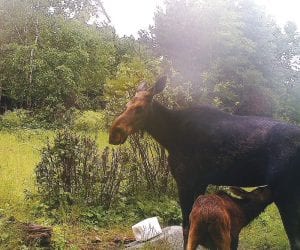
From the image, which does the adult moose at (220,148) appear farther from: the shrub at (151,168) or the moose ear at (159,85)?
the shrub at (151,168)

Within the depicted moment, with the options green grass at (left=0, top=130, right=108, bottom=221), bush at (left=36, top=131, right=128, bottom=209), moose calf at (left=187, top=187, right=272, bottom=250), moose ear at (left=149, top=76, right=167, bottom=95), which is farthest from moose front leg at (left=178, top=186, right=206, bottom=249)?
bush at (left=36, top=131, right=128, bottom=209)

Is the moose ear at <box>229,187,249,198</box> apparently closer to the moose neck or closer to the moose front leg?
the moose front leg

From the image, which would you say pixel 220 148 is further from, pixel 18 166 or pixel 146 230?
pixel 18 166

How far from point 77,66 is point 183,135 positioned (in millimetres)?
21357

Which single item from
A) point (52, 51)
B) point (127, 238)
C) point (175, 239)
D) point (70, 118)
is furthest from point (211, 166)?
point (52, 51)

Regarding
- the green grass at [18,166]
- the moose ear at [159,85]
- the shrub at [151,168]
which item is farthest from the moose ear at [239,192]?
the shrub at [151,168]

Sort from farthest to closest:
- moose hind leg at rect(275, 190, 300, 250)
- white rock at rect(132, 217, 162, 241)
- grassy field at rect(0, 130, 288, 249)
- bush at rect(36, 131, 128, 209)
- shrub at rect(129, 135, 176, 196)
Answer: shrub at rect(129, 135, 176, 196) → bush at rect(36, 131, 128, 209) → grassy field at rect(0, 130, 288, 249) → white rock at rect(132, 217, 162, 241) → moose hind leg at rect(275, 190, 300, 250)


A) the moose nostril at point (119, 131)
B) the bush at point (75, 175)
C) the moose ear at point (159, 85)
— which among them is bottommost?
the bush at point (75, 175)

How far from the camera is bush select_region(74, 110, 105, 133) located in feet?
65.9

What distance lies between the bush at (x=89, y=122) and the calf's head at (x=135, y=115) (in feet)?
48.3

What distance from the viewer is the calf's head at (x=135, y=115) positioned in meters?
4.64

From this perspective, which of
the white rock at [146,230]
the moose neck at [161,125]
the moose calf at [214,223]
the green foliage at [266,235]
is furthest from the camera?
the green foliage at [266,235]

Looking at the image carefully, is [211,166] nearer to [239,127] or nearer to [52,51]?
[239,127]

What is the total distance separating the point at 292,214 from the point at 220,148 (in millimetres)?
833
